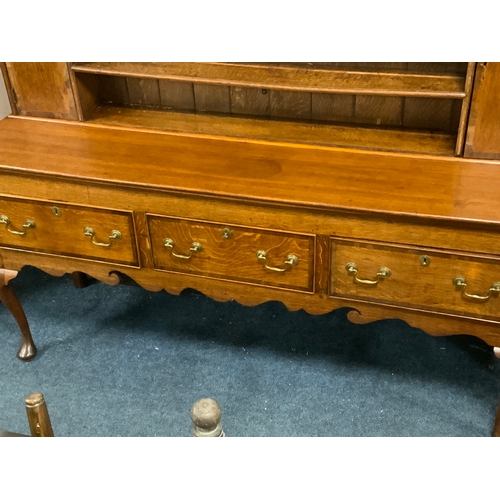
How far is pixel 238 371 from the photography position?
2.07 metres

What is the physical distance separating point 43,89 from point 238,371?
3.52 feet

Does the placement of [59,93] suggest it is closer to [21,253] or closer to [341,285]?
[21,253]

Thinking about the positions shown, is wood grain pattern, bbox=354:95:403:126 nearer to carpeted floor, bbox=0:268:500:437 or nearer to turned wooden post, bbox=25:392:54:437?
carpeted floor, bbox=0:268:500:437

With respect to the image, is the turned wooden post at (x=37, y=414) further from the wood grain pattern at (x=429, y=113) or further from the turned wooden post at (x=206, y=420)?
the wood grain pattern at (x=429, y=113)

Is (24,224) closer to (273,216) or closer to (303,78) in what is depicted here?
(273,216)

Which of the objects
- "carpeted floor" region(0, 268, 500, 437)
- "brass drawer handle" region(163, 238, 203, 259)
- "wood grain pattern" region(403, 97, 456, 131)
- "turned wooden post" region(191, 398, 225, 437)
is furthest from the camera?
"carpeted floor" region(0, 268, 500, 437)

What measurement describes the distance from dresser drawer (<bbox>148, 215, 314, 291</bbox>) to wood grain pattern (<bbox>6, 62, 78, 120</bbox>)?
1.82 feet

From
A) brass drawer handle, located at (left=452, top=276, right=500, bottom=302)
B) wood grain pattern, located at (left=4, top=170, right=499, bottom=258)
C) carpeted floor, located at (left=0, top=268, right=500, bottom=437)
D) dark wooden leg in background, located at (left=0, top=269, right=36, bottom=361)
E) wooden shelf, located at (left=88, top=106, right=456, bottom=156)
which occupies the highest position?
wooden shelf, located at (left=88, top=106, right=456, bottom=156)

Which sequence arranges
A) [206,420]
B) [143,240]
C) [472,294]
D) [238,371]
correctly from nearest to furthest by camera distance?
[206,420]
[472,294]
[143,240]
[238,371]

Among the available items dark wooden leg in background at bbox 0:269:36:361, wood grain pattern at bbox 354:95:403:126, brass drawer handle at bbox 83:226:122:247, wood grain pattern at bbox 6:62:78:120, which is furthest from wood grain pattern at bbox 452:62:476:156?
dark wooden leg in background at bbox 0:269:36:361

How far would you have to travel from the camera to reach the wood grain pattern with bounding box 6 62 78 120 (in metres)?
1.93

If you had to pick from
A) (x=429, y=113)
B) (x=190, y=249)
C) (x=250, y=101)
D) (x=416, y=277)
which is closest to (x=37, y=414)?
(x=190, y=249)

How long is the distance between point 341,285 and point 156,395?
748 mm

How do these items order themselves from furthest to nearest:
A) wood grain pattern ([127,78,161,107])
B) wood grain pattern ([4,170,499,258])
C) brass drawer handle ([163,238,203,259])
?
wood grain pattern ([127,78,161,107]) < brass drawer handle ([163,238,203,259]) < wood grain pattern ([4,170,499,258])
